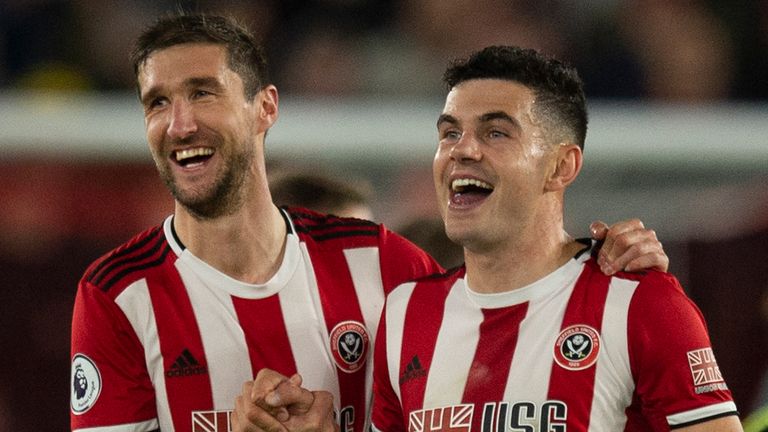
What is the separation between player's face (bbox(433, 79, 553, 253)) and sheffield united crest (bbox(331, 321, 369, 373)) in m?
0.41

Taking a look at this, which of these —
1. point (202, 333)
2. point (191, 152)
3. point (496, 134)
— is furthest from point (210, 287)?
point (496, 134)

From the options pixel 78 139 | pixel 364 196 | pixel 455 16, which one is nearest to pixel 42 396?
pixel 78 139

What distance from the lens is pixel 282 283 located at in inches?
134

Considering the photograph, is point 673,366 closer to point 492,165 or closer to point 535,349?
point 535,349

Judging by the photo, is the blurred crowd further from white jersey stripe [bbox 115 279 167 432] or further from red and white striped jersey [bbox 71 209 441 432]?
white jersey stripe [bbox 115 279 167 432]

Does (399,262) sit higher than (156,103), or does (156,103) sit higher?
(156,103)

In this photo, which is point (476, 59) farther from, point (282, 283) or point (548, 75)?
point (282, 283)

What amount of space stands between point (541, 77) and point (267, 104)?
739 mm

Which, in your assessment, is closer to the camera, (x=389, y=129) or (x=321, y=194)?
(x=321, y=194)

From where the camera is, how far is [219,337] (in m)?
3.33

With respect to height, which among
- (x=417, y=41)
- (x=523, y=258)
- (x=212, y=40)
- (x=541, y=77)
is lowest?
(x=523, y=258)

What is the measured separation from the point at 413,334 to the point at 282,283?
38 centimetres

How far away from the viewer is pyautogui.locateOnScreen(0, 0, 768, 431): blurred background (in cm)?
509

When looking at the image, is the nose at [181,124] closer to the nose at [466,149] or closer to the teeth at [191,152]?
the teeth at [191,152]
